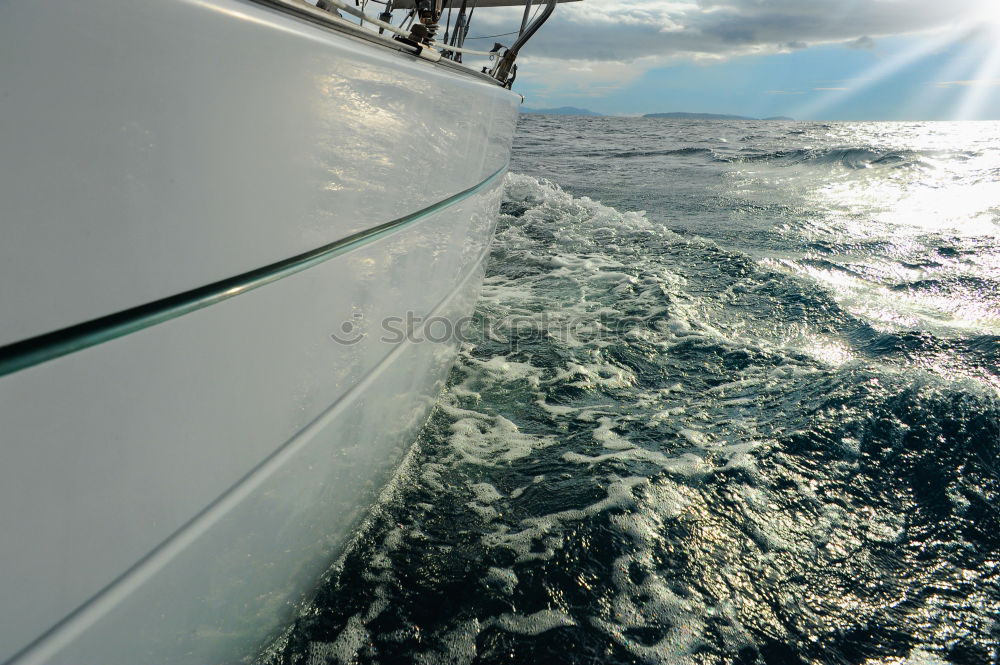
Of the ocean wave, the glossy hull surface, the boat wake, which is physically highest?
the ocean wave

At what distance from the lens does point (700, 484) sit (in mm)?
1884

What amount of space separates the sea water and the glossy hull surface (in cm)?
49

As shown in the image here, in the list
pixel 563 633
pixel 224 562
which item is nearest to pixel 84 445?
pixel 224 562

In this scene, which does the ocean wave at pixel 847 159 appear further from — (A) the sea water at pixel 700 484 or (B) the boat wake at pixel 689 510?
(B) the boat wake at pixel 689 510

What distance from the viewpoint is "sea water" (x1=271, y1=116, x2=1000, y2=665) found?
1.38m

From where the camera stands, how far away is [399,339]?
140cm

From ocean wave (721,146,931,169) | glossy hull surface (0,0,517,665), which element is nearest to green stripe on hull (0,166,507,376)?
glossy hull surface (0,0,517,665)

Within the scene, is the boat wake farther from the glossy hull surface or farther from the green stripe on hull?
the green stripe on hull

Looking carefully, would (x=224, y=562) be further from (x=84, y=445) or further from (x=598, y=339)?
(x=598, y=339)

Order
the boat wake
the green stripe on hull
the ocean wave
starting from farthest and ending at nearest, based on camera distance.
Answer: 1. the ocean wave
2. the boat wake
3. the green stripe on hull

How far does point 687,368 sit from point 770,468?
0.85 m

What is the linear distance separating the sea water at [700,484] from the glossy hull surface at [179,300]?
1.60 feet

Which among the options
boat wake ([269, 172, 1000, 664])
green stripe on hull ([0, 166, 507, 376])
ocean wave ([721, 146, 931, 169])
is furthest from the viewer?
ocean wave ([721, 146, 931, 169])

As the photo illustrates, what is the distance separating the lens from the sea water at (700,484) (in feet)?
4.52
